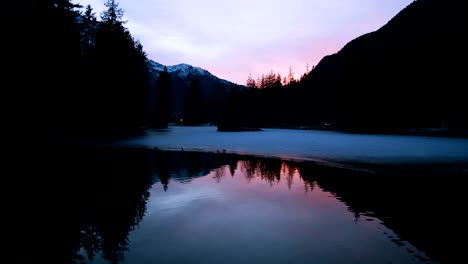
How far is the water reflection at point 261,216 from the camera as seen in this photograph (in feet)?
21.6

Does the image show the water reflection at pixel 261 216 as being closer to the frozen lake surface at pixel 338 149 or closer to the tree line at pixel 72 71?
the frozen lake surface at pixel 338 149

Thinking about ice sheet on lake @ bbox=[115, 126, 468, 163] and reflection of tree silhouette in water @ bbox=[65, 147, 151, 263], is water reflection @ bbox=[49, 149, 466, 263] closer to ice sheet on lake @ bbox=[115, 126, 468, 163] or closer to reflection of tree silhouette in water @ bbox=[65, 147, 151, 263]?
reflection of tree silhouette in water @ bbox=[65, 147, 151, 263]

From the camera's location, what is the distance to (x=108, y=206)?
9695mm

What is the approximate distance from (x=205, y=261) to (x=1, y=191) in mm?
9289

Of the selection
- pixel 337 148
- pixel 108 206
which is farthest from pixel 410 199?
pixel 337 148

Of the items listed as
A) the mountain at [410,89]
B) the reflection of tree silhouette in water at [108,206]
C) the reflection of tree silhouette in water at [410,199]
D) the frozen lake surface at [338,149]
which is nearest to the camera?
the reflection of tree silhouette in water at [108,206]

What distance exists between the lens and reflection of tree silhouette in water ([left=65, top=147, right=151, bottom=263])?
6695 millimetres

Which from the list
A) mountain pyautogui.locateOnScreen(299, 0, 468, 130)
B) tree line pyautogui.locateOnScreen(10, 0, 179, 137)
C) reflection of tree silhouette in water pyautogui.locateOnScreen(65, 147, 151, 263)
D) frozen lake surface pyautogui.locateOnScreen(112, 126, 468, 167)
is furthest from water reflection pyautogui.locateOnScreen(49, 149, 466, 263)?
mountain pyautogui.locateOnScreen(299, 0, 468, 130)

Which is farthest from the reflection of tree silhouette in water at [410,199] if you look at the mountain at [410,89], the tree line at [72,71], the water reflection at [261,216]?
the mountain at [410,89]

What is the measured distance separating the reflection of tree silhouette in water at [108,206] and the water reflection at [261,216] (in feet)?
0.09

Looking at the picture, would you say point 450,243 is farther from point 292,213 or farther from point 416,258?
point 292,213

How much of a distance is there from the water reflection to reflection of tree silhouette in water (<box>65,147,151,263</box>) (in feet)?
0.09

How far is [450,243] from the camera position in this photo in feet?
23.8

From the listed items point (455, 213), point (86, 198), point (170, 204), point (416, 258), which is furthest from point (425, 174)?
point (86, 198)
